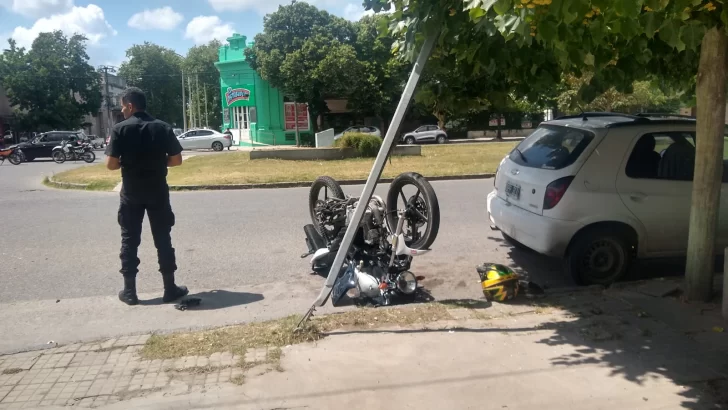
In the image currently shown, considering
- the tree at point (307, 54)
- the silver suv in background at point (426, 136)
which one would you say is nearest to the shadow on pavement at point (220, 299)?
the tree at point (307, 54)

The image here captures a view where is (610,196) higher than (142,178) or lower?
lower

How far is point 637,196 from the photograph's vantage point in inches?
226

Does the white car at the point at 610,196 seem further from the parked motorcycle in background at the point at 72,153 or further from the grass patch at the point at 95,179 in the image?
the parked motorcycle in background at the point at 72,153

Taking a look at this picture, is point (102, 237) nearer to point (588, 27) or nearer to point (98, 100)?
point (588, 27)

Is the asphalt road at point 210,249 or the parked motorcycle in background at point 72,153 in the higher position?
the parked motorcycle in background at point 72,153

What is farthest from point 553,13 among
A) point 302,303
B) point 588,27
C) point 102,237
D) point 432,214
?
point 102,237

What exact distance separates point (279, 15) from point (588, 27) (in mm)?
34794

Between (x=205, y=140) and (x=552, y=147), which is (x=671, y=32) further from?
(x=205, y=140)

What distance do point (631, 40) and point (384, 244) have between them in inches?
105

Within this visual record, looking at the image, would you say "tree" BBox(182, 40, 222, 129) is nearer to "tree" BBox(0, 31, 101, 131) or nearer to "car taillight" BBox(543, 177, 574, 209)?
"tree" BBox(0, 31, 101, 131)

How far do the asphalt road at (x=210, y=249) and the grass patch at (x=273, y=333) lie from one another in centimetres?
95

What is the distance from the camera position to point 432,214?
552 cm

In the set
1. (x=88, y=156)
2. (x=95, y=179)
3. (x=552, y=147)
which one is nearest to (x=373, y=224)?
(x=552, y=147)

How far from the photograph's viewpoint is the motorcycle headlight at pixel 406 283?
5484 millimetres
